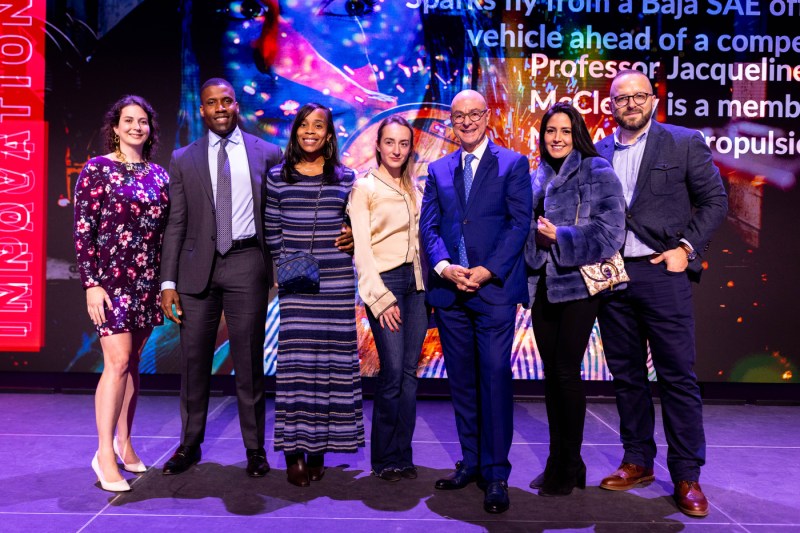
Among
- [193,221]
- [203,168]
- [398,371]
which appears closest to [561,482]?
[398,371]

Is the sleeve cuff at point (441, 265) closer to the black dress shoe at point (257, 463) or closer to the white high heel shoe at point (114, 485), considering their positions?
the black dress shoe at point (257, 463)

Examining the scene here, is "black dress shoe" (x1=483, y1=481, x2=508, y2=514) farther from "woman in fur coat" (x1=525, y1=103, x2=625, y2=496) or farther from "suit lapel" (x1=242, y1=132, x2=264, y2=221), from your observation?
"suit lapel" (x1=242, y1=132, x2=264, y2=221)

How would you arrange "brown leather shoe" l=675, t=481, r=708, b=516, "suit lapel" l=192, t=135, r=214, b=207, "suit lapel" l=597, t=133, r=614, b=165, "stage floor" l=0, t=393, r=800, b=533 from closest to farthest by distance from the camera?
"stage floor" l=0, t=393, r=800, b=533
"brown leather shoe" l=675, t=481, r=708, b=516
"suit lapel" l=597, t=133, r=614, b=165
"suit lapel" l=192, t=135, r=214, b=207

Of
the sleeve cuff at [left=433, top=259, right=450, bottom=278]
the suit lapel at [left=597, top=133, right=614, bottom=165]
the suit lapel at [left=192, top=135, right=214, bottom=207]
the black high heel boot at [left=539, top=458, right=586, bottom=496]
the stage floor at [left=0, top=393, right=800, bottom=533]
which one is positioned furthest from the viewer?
the suit lapel at [left=192, top=135, right=214, bottom=207]

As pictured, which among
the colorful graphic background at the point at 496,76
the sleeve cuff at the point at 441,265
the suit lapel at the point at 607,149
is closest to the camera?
the sleeve cuff at the point at 441,265

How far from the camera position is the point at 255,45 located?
5.18 m

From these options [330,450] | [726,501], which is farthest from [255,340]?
[726,501]

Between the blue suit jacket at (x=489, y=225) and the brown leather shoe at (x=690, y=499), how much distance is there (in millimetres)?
1043

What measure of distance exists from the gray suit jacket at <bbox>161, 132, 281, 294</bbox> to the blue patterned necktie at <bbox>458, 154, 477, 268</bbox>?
97 centimetres

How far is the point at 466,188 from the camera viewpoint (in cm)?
316

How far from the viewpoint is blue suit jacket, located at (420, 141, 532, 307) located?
3.05 metres

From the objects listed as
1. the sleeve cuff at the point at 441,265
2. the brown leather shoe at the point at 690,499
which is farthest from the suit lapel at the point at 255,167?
the brown leather shoe at the point at 690,499

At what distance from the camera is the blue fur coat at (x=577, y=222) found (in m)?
3.01

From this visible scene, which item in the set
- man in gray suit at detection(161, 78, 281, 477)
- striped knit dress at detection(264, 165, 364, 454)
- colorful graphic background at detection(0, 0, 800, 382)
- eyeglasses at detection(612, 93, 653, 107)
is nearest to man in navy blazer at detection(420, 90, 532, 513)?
striped knit dress at detection(264, 165, 364, 454)
